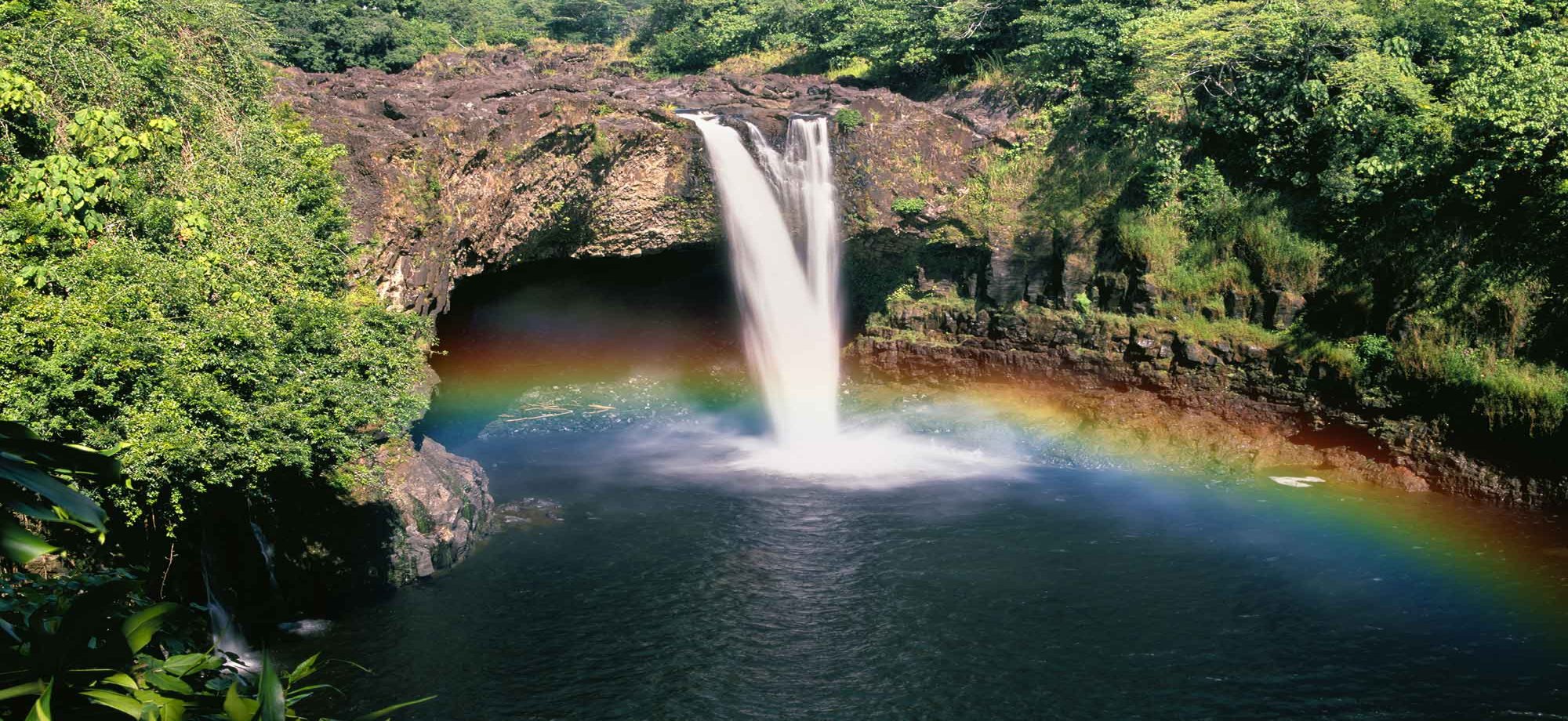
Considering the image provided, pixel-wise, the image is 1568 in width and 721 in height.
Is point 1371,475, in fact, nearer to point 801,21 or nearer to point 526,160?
point 526,160

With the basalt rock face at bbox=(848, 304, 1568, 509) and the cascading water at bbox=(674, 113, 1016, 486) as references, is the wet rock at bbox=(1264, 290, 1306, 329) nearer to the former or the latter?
the basalt rock face at bbox=(848, 304, 1568, 509)

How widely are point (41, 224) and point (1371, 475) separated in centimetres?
1949

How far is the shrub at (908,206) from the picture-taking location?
24.0 metres

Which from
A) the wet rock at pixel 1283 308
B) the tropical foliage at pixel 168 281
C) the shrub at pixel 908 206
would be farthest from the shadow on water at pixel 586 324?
the wet rock at pixel 1283 308

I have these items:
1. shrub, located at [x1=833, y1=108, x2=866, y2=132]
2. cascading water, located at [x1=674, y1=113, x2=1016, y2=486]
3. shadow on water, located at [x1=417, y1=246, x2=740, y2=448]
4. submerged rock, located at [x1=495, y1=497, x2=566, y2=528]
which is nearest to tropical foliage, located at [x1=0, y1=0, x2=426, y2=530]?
submerged rock, located at [x1=495, y1=497, x2=566, y2=528]

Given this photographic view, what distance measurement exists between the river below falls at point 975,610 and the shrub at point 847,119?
9.06 metres

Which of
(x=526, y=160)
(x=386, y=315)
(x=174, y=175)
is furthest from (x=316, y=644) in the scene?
(x=526, y=160)

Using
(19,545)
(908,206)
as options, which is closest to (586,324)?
(908,206)

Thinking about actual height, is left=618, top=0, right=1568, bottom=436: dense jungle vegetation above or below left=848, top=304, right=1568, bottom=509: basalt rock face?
above

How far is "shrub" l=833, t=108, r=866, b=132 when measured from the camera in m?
24.1

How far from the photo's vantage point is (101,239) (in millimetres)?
12242

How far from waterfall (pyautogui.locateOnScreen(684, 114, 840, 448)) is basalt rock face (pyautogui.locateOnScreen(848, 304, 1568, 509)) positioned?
1.16 meters

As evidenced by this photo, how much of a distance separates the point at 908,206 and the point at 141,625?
2177 centimetres

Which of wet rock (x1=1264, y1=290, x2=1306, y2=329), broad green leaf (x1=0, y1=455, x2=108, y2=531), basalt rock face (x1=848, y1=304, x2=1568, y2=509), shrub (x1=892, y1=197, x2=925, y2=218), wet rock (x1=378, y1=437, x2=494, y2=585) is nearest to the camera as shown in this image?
broad green leaf (x1=0, y1=455, x2=108, y2=531)
